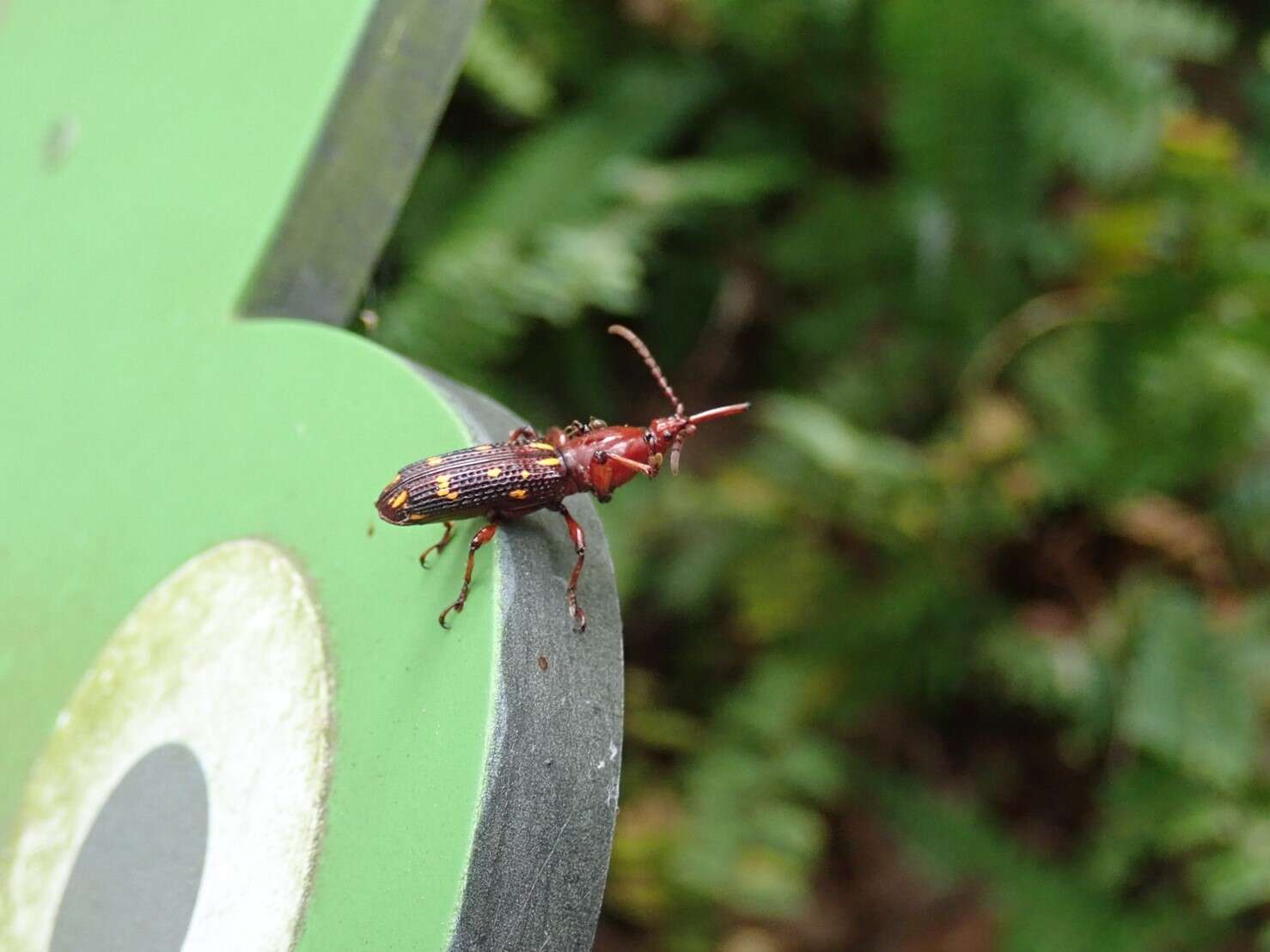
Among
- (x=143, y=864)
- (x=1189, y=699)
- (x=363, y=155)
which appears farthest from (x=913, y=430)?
(x=143, y=864)

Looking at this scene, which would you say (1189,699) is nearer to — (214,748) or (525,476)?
(525,476)

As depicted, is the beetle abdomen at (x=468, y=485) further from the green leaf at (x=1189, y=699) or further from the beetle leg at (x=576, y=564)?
the green leaf at (x=1189, y=699)

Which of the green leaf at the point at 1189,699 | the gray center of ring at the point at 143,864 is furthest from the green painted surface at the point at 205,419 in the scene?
the green leaf at the point at 1189,699

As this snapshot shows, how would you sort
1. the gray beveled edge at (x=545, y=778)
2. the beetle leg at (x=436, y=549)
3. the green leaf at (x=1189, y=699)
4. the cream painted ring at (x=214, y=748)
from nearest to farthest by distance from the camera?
1. the gray beveled edge at (x=545, y=778)
2. the cream painted ring at (x=214, y=748)
3. the beetle leg at (x=436, y=549)
4. the green leaf at (x=1189, y=699)

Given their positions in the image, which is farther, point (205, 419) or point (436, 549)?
point (205, 419)

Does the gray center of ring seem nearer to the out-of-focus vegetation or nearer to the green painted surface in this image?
the green painted surface

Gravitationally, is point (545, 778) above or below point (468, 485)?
below

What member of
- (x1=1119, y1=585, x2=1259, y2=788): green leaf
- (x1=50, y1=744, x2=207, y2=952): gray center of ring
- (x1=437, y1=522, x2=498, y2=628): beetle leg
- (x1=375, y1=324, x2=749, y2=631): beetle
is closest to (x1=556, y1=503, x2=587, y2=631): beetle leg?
(x1=375, y1=324, x2=749, y2=631): beetle
